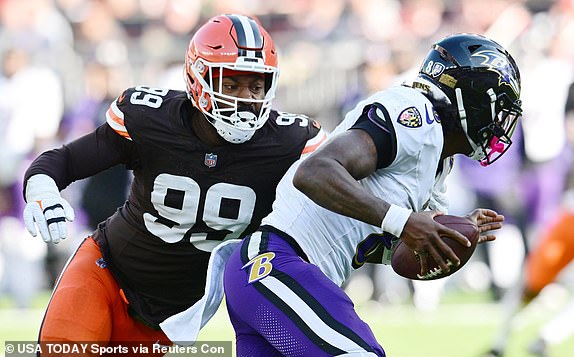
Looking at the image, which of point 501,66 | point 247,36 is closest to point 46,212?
point 247,36

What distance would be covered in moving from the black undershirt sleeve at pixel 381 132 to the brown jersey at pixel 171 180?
0.79 metres

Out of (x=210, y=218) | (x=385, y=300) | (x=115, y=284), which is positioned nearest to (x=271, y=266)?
(x=210, y=218)

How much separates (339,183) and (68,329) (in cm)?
133

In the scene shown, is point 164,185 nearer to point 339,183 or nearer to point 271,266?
point 271,266

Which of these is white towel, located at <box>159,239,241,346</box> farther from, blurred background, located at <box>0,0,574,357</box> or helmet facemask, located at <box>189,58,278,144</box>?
blurred background, located at <box>0,0,574,357</box>

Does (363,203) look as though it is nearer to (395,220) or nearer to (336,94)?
(395,220)

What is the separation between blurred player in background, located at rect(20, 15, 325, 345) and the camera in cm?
403

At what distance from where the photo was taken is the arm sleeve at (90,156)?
4.19m

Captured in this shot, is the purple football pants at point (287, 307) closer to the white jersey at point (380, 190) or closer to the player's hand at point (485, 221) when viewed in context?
the white jersey at point (380, 190)

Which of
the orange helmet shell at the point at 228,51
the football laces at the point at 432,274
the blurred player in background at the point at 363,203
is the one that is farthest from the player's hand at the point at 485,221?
the orange helmet shell at the point at 228,51

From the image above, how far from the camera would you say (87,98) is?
1062cm

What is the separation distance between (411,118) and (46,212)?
4.63 ft

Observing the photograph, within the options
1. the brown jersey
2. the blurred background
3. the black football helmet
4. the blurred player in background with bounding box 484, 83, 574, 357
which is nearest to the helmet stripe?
the brown jersey

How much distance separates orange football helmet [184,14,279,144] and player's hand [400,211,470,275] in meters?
0.96
